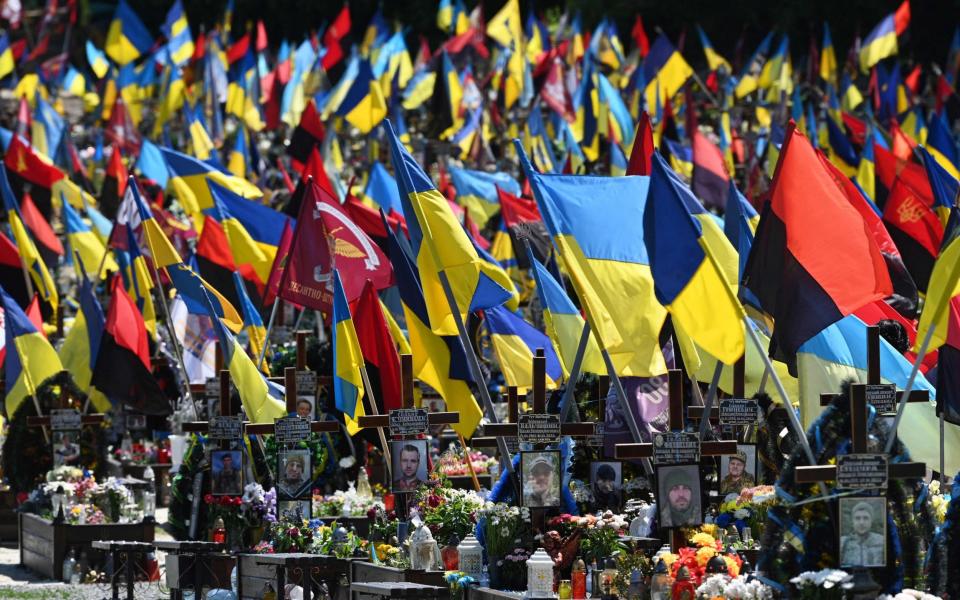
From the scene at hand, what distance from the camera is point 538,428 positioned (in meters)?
17.0

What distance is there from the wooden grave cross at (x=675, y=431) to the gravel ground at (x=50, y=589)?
6412 mm

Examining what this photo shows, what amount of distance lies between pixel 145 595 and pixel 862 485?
9.68 m

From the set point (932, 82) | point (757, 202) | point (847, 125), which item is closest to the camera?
point (757, 202)

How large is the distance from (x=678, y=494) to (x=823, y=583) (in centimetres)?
254

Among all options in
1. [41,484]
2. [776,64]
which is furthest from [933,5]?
[41,484]

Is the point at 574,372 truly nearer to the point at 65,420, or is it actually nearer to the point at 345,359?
the point at 345,359

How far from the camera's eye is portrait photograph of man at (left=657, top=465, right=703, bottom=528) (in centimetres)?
1588

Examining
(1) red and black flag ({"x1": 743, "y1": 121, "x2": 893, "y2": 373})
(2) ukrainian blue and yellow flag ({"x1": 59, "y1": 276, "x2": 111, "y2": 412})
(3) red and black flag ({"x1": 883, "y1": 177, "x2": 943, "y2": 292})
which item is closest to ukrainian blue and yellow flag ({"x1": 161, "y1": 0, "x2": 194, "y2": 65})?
(2) ukrainian blue and yellow flag ({"x1": 59, "y1": 276, "x2": 111, "y2": 412})

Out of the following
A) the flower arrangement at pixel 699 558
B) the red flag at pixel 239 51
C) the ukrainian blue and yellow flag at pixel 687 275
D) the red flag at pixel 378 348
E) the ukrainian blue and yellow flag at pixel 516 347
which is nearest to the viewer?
→ the flower arrangement at pixel 699 558

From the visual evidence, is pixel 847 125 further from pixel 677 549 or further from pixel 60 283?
pixel 677 549

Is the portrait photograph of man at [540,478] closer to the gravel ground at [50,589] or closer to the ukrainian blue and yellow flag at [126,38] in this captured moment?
the gravel ground at [50,589]

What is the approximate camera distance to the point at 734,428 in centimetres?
1962

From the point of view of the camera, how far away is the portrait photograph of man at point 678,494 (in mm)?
15875

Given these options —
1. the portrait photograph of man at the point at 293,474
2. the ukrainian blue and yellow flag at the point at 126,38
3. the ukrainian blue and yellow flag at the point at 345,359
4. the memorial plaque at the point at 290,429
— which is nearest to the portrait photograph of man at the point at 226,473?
the portrait photograph of man at the point at 293,474
